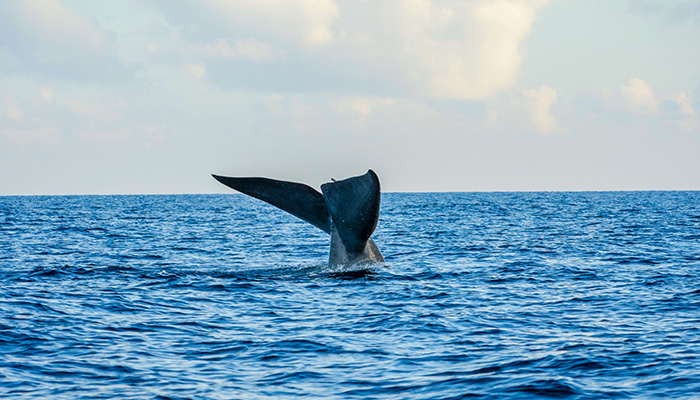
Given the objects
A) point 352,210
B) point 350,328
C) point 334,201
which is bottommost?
point 350,328

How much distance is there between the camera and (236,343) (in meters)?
9.94

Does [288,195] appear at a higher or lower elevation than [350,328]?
higher

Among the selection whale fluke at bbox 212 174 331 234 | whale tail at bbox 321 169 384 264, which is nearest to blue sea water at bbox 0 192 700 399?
whale tail at bbox 321 169 384 264

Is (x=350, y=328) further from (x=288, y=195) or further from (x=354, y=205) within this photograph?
(x=288, y=195)

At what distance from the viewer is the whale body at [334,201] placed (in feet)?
45.7

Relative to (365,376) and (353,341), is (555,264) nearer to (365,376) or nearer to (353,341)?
(353,341)

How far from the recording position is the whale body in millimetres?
13938

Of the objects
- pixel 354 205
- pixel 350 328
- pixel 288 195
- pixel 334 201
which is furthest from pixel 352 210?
pixel 350 328

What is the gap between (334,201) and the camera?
47.5ft

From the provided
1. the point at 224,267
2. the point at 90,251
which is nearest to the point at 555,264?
the point at 224,267

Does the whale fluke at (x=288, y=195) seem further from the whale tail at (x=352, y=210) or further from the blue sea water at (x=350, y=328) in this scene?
the blue sea water at (x=350, y=328)

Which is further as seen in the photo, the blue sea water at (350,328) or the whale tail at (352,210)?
the whale tail at (352,210)

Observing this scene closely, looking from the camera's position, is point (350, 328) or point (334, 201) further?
point (334, 201)

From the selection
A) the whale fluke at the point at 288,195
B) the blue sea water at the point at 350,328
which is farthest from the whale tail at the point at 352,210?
the blue sea water at the point at 350,328
